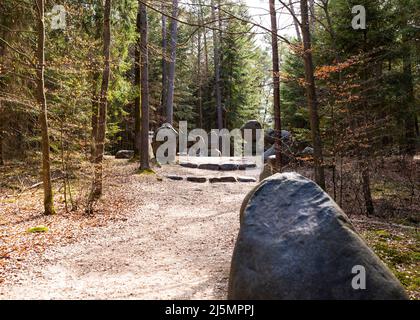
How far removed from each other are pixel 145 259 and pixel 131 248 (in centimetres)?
72

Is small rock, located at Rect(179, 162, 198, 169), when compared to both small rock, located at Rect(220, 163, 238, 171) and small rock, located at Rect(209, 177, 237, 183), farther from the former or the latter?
small rock, located at Rect(209, 177, 237, 183)

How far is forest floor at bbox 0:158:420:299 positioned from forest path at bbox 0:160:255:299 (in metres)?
0.01

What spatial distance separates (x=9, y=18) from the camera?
11.6 metres

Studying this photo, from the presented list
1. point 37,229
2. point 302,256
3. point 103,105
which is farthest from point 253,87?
point 302,256

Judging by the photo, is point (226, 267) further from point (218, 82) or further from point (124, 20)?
point (218, 82)

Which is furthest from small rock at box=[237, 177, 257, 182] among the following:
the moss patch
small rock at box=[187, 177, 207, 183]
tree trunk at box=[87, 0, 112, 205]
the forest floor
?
the moss patch

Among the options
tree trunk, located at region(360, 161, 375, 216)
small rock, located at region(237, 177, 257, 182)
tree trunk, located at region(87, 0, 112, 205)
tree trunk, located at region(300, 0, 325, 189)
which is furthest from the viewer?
small rock, located at region(237, 177, 257, 182)

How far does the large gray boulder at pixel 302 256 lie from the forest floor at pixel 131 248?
1.24 meters

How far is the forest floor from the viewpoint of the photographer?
4758mm

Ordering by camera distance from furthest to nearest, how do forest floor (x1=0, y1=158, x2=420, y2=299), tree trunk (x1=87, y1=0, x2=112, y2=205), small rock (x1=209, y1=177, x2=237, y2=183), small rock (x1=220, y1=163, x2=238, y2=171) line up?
1. small rock (x1=220, y1=163, x2=238, y2=171)
2. small rock (x1=209, y1=177, x2=237, y2=183)
3. tree trunk (x1=87, y1=0, x2=112, y2=205)
4. forest floor (x1=0, y1=158, x2=420, y2=299)

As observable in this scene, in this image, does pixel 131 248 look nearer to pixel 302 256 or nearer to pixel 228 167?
pixel 302 256

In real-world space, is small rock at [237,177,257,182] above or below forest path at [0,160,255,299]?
above
